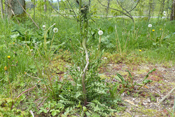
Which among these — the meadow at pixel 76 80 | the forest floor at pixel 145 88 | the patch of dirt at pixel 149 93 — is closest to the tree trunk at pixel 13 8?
the meadow at pixel 76 80

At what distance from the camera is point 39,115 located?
1.53 m

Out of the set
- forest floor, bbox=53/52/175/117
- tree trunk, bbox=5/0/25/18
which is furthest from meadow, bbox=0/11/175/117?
tree trunk, bbox=5/0/25/18

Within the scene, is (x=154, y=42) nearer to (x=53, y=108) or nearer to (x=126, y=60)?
(x=126, y=60)

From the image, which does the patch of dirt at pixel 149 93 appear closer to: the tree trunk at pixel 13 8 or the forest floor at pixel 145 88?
the forest floor at pixel 145 88

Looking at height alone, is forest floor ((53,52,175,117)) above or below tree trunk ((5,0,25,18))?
below

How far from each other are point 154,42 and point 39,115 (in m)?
3.01

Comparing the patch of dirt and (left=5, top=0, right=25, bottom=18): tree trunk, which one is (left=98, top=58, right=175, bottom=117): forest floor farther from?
(left=5, top=0, right=25, bottom=18): tree trunk

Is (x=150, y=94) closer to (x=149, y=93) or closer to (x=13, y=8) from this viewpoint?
(x=149, y=93)

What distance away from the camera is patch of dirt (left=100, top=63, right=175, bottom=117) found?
1609mm

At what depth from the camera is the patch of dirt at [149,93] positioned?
1609 mm

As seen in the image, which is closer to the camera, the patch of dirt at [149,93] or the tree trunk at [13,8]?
the patch of dirt at [149,93]

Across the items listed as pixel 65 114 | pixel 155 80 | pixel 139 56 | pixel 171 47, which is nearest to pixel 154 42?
pixel 171 47

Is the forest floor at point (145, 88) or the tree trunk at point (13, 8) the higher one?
the tree trunk at point (13, 8)

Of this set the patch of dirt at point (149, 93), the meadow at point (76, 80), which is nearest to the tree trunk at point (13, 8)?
the meadow at point (76, 80)
